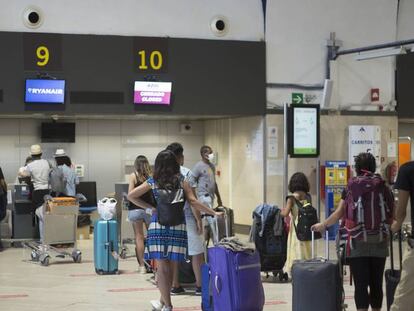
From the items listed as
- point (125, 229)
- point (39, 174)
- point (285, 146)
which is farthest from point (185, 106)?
point (39, 174)

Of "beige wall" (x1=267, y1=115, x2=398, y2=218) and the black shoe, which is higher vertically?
"beige wall" (x1=267, y1=115, x2=398, y2=218)

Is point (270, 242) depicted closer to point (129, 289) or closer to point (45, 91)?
point (129, 289)

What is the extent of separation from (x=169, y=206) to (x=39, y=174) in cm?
711

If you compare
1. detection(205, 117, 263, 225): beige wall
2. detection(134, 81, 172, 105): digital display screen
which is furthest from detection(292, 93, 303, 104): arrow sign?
detection(134, 81, 172, 105): digital display screen

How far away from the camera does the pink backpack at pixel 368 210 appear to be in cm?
615

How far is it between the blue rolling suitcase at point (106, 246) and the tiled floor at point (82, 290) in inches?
6.5

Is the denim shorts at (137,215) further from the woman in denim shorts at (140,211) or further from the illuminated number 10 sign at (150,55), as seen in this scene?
the illuminated number 10 sign at (150,55)

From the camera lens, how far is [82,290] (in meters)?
8.77

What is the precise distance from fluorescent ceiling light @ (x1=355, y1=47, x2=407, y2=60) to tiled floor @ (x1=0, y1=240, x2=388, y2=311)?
550 centimetres

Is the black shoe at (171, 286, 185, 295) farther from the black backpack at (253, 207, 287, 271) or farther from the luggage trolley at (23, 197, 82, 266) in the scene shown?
the luggage trolley at (23, 197, 82, 266)

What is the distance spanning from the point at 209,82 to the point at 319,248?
3.74 m

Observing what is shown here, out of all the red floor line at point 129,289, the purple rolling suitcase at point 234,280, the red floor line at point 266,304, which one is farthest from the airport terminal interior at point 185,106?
the purple rolling suitcase at point 234,280

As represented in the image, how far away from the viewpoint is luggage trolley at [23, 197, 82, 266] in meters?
11.5

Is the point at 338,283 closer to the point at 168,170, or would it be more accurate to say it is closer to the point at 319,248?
the point at 168,170
